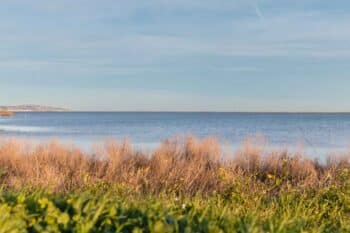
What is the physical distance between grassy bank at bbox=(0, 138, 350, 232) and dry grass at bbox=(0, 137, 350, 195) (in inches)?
1.0

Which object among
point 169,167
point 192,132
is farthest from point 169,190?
point 192,132

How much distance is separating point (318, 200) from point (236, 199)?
119 cm

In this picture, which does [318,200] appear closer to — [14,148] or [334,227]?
[334,227]

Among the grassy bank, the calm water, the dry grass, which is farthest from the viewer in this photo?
the calm water

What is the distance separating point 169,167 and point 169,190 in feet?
8.47

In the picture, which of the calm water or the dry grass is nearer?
the dry grass

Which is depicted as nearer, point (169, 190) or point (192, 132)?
point (169, 190)

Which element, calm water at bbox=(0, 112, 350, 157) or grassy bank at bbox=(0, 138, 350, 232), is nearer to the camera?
grassy bank at bbox=(0, 138, 350, 232)

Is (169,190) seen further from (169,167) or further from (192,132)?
(192,132)

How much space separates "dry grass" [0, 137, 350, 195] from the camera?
9.41 m

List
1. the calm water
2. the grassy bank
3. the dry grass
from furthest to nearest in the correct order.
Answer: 1. the calm water
2. the dry grass
3. the grassy bank

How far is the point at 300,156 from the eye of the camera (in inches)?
476

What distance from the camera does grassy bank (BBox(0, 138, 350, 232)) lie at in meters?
4.14

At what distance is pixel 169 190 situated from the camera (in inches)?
326
